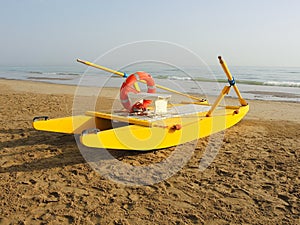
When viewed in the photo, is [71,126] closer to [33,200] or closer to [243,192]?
[33,200]

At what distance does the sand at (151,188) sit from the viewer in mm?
2875

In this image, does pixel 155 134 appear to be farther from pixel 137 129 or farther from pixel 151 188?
pixel 151 188

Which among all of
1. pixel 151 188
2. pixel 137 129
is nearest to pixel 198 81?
pixel 137 129

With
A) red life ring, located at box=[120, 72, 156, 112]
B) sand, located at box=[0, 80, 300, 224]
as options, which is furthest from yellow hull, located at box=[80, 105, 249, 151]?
red life ring, located at box=[120, 72, 156, 112]

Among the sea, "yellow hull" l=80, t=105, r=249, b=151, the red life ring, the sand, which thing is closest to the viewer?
the sand

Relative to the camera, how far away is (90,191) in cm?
336

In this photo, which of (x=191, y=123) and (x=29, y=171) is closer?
(x=29, y=171)

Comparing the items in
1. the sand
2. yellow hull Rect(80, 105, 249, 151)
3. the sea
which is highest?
the sea

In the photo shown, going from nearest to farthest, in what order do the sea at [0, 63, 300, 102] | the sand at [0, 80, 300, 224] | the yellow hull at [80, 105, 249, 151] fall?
the sand at [0, 80, 300, 224] → the yellow hull at [80, 105, 249, 151] → the sea at [0, 63, 300, 102]

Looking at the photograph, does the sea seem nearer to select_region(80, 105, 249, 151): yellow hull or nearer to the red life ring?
the red life ring

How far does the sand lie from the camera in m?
2.88

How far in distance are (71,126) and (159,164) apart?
178 centimetres

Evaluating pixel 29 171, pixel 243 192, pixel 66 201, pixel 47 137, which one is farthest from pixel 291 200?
pixel 47 137

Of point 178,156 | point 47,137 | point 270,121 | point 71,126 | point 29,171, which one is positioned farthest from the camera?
point 270,121
